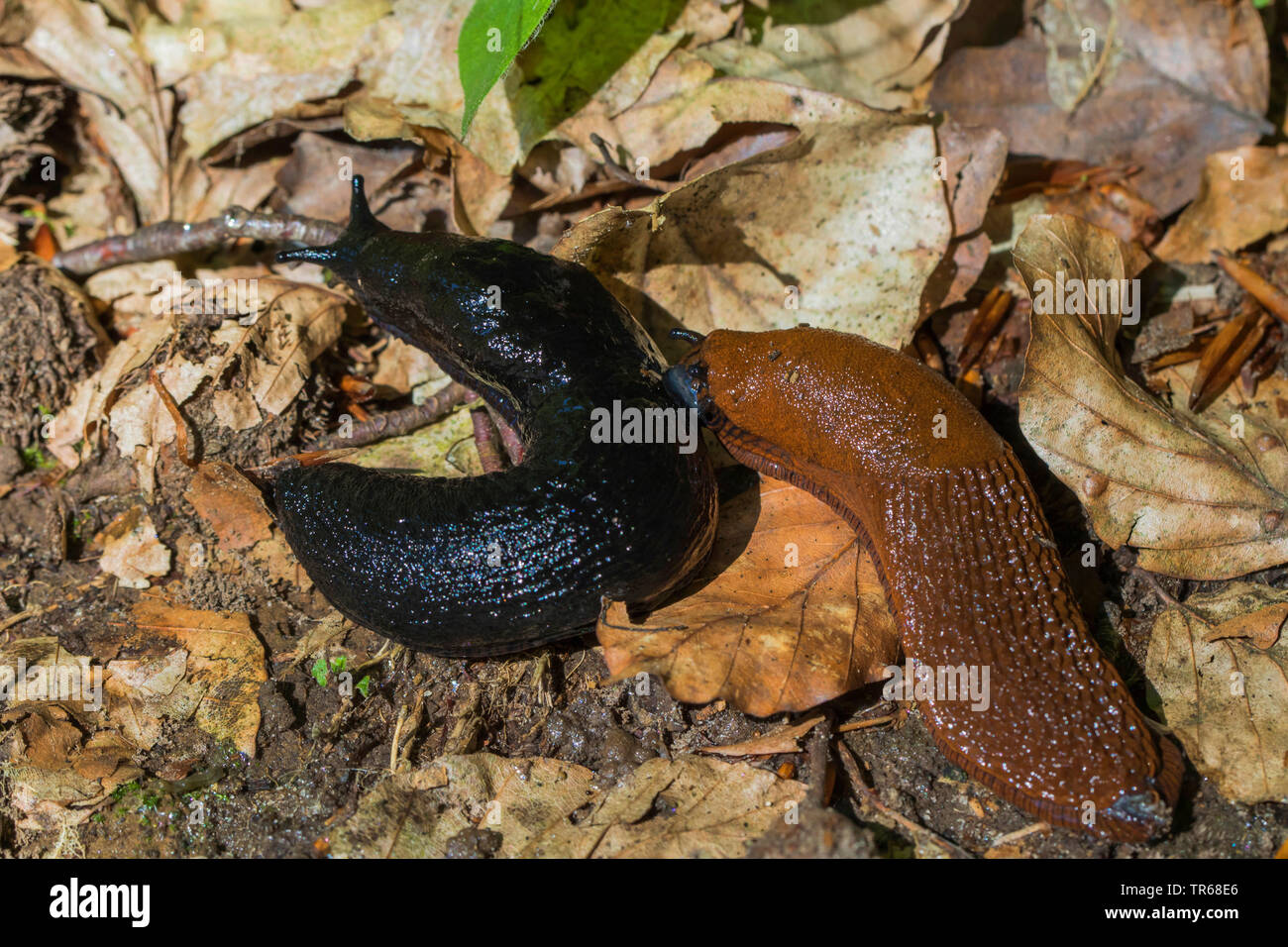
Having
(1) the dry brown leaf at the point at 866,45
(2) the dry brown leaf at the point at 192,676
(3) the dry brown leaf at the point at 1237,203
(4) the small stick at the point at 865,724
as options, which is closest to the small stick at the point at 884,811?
(4) the small stick at the point at 865,724

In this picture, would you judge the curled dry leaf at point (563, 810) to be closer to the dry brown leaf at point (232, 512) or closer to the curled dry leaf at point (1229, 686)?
the dry brown leaf at point (232, 512)

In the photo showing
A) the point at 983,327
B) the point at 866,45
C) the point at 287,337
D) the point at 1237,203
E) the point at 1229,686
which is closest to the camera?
the point at 1229,686

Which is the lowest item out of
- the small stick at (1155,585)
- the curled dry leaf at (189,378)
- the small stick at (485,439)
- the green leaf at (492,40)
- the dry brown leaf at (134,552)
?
the small stick at (1155,585)

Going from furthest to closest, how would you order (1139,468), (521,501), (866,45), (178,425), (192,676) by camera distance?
(866,45) < (178,425) < (1139,468) < (192,676) < (521,501)

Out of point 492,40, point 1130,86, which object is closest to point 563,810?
point 492,40

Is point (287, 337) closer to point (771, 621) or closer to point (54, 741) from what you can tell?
point (54, 741)

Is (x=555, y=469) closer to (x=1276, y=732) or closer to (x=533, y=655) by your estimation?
(x=533, y=655)
